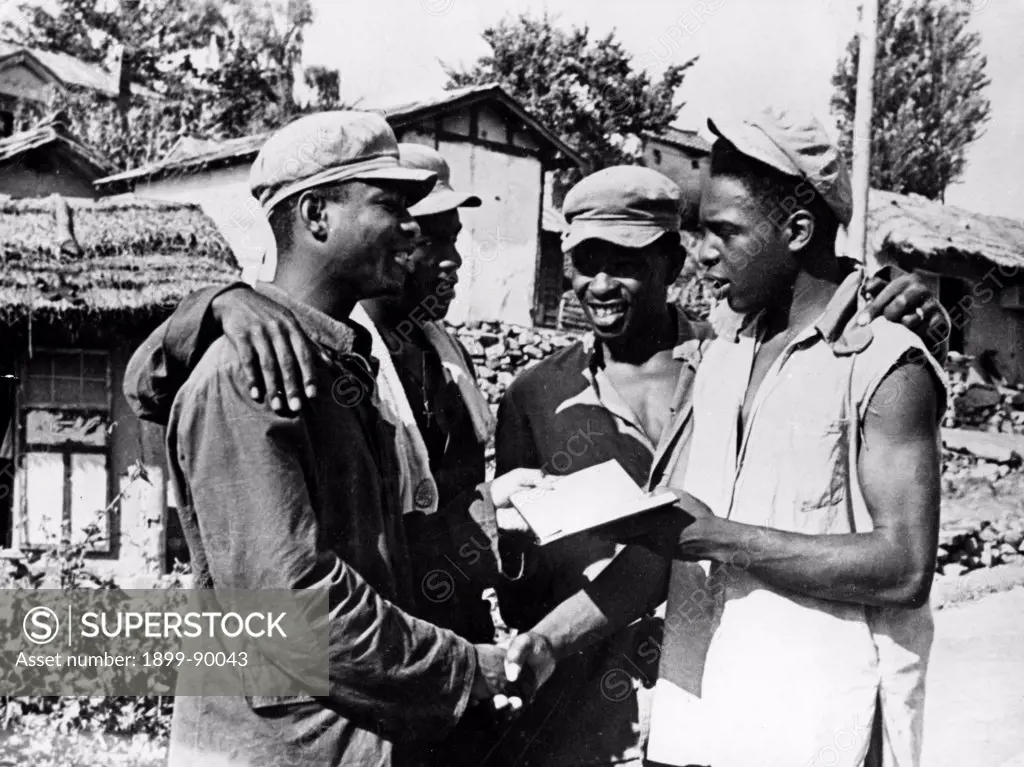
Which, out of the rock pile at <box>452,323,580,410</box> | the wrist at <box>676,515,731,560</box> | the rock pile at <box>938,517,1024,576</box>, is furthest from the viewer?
the rock pile at <box>452,323,580,410</box>

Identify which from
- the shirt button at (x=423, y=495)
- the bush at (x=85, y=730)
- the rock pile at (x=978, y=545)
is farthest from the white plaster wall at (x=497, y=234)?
the shirt button at (x=423, y=495)

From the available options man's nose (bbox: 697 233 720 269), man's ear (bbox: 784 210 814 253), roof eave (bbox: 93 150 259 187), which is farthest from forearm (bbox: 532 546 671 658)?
roof eave (bbox: 93 150 259 187)

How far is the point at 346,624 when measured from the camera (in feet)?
6.66

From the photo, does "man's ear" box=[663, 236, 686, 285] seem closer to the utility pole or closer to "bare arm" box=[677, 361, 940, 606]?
"bare arm" box=[677, 361, 940, 606]

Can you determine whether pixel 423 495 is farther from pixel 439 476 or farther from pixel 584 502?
pixel 584 502

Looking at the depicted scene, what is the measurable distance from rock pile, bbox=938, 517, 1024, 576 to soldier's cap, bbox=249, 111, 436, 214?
28.8 feet

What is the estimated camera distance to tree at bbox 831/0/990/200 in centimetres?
2403

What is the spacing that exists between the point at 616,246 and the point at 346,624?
1.67m

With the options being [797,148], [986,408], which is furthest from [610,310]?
[986,408]

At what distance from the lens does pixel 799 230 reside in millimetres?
2457

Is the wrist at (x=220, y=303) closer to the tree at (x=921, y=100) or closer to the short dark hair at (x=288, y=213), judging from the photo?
the short dark hair at (x=288, y=213)

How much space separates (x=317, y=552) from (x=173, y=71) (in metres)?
26.0

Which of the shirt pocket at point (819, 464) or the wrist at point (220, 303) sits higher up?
the wrist at point (220, 303)

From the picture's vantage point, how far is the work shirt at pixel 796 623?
7.35ft
